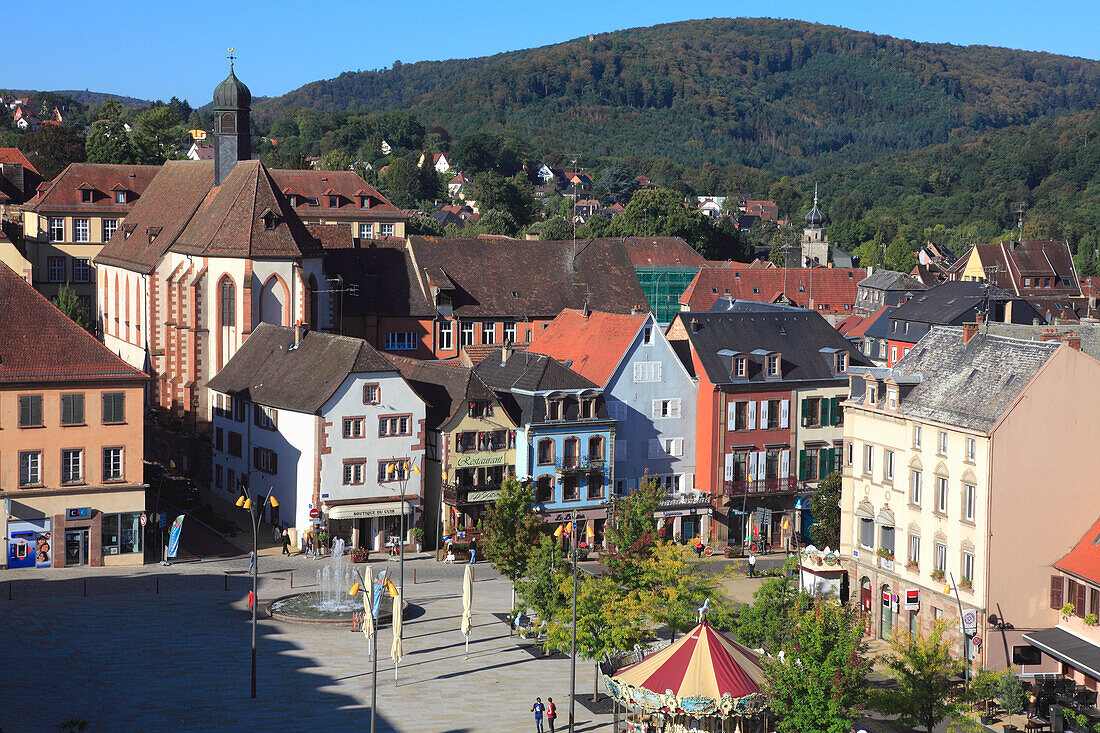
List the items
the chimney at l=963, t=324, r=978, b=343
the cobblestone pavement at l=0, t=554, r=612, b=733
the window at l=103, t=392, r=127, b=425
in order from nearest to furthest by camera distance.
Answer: the cobblestone pavement at l=0, t=554, r=612, b=733 < the chimney at l=963, t=324, r=978, b=343 < the window at l=103, t=392, r=127, b=425

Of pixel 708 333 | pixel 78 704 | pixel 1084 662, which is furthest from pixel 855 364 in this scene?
pixel 78 704

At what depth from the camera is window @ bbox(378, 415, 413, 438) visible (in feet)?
234

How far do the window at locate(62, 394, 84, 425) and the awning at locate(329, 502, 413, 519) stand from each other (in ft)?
40.3

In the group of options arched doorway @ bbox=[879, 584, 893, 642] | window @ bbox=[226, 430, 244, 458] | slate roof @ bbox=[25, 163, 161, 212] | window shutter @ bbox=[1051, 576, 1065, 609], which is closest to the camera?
window shutter @ bbox=[1051, 576, 1065, 609]

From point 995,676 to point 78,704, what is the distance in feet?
98.1

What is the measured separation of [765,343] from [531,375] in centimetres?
1447

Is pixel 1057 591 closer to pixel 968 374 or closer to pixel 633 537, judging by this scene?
pixel 968 374

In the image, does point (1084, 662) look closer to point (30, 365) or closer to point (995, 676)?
point (995, 676)

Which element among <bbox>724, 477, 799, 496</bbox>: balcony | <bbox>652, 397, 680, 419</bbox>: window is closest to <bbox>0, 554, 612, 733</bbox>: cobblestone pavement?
<bbox>652, 397, 680, 419</bbox>: window

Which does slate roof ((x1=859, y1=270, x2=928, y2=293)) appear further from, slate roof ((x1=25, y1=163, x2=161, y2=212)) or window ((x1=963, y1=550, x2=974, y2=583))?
window ((x1=963, y1=550, x2=974, y2=583))

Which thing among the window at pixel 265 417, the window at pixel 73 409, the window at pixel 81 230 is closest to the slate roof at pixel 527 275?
the window at pixel 265 417

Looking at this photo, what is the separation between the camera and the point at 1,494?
6450cm

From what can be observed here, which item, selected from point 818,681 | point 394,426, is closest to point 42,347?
point 394,426

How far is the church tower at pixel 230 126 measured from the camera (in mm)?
101625
